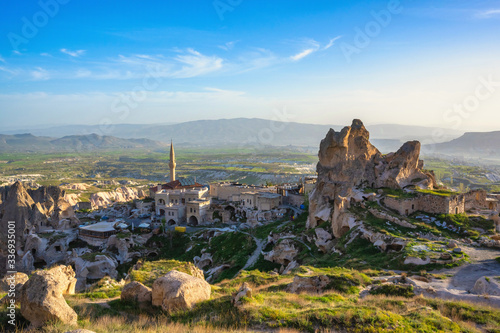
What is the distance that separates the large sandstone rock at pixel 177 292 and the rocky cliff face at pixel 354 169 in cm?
2277

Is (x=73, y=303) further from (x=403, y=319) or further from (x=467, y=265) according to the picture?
(x=467, y=265)

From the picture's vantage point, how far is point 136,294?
12352 millimetres

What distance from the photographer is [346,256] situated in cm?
2386

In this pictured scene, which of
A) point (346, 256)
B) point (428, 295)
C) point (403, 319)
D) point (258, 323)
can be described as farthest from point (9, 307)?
point (346, 256)

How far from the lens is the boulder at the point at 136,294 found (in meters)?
12.2

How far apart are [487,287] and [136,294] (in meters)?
14.7

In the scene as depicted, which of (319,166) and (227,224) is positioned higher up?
(319,166)

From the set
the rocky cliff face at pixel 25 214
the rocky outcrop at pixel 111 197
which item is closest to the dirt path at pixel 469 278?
the rocky cliff face at pixel 25 214

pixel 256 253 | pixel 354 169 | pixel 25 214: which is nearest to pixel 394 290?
pixel 256 253

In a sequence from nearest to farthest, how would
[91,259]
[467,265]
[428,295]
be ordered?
[428,295] < [467,265] < [91,259]

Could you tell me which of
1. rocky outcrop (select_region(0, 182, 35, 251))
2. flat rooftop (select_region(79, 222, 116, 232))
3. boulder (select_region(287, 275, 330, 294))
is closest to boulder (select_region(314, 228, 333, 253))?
boulder (select_region(287, 275, 330, 294))

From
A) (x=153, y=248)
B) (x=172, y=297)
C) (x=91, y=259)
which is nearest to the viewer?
(x=172, y=297)

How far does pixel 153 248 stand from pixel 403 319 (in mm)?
37354

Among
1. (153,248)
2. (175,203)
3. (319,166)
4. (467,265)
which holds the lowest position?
(153,248)
